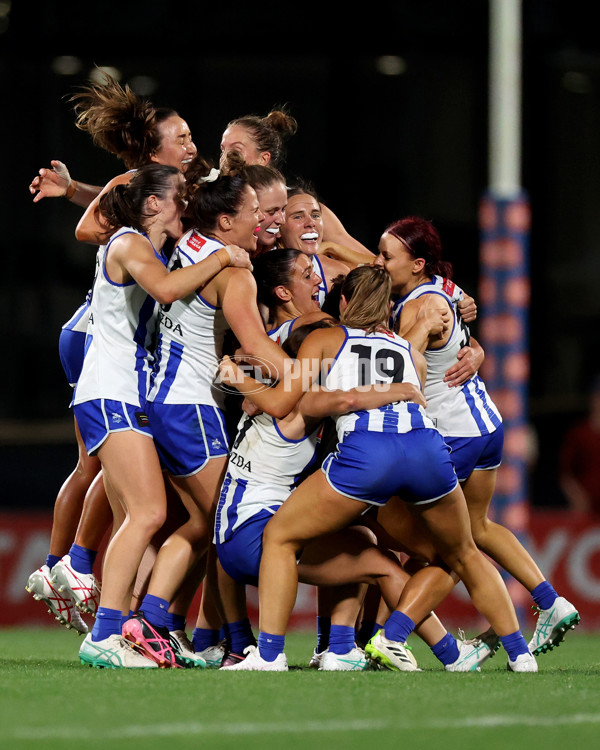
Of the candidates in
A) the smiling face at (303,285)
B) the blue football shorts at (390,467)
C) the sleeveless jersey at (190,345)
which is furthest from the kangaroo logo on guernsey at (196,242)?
the blue football shorts at (390,467)

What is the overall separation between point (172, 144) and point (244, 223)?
3.14 ft

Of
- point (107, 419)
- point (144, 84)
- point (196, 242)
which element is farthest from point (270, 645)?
point (144, 84)

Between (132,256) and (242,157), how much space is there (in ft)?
3.91

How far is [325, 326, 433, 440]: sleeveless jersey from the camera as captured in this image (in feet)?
17.9

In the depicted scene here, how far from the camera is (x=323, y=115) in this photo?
54.0 feet

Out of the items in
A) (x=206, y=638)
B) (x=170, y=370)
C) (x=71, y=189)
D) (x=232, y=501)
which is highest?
(x=71, y=189)

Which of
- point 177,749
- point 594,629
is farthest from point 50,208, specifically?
point 177,749

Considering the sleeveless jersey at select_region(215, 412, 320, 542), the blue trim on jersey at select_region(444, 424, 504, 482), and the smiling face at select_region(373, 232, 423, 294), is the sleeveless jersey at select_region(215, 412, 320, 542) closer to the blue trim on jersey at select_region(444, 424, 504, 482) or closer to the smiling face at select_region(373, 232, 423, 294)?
the blue trim on jersey at select_region(444, 424, 504, 482)

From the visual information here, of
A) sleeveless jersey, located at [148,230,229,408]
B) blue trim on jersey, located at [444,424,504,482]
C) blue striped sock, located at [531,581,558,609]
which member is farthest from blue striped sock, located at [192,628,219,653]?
blue striped sock, located at [531,581,558,609]

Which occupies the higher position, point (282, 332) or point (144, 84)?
point (144, 84)

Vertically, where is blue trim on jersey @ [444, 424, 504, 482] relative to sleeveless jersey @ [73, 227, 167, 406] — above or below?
below

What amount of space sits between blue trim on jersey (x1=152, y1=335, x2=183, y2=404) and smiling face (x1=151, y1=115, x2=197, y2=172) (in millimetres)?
1144

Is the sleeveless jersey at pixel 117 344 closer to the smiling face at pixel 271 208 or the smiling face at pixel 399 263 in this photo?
the smiling face at pixel 271 208

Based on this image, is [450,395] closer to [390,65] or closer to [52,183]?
[52,183]
